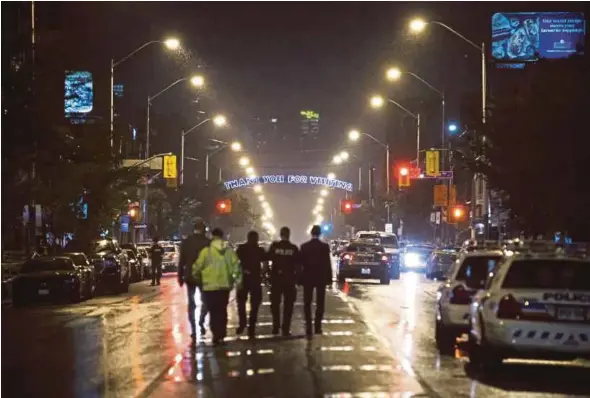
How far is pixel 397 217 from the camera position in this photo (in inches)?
3376

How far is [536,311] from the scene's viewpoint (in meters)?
13.1

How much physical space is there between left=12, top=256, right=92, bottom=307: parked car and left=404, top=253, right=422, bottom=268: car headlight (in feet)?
99.4

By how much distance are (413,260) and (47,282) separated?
105 feet

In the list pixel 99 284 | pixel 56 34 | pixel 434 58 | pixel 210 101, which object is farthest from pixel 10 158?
pixel 210 101

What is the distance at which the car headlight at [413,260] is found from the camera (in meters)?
57.7

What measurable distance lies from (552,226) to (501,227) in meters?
Answer: 19.1

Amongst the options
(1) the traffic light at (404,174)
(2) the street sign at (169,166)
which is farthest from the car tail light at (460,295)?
(1) the traffic light at (404,174)

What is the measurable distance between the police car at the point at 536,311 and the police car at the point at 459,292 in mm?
2271

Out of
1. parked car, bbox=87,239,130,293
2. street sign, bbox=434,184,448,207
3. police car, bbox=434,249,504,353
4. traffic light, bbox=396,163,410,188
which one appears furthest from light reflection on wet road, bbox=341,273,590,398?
street sign, bbox=434,184,448,207

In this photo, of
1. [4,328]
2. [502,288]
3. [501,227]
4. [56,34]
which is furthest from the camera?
[501,227]

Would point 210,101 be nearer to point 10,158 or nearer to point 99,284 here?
point 99,284

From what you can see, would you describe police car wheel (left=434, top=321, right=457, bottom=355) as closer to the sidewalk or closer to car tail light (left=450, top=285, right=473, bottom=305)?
car tail light (left=450, top=285, right=473, bottom=305)

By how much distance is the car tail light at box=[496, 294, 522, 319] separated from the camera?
43.0ft

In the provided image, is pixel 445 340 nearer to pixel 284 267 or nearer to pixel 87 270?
pixel 284 267
